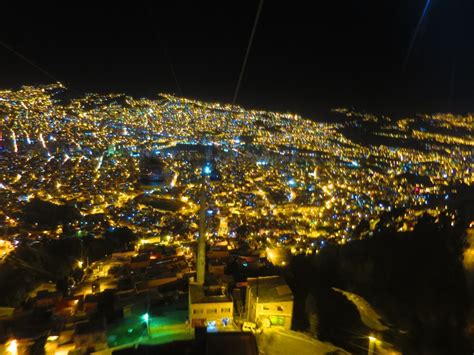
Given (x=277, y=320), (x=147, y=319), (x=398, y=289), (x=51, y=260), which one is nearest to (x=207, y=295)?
(x=147, y=319)

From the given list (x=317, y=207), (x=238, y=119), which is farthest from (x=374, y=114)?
(x=238, y=119)

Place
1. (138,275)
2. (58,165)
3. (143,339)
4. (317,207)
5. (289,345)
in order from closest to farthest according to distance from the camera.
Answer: (289,345)
(143,339)
(138,275)
(317,207)
(58,165)

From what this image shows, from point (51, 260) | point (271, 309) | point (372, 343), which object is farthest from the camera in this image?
point (51, 260)

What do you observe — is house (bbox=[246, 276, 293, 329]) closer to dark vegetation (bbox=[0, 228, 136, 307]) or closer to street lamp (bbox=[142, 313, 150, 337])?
street lamp (bbox=[142, 313, 150, 337])

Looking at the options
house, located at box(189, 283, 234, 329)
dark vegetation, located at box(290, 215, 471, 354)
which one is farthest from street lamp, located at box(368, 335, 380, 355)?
house, located at box(189, 283, 234, 329)

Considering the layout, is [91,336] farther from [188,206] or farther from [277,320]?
[188,206]

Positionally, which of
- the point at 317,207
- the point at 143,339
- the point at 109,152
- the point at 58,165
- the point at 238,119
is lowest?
the point at 143,339

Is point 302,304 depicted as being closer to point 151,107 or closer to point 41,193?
point 41,193

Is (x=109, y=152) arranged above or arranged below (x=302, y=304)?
above

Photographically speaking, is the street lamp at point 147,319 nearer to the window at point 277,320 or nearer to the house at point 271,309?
the house at point 271,309
